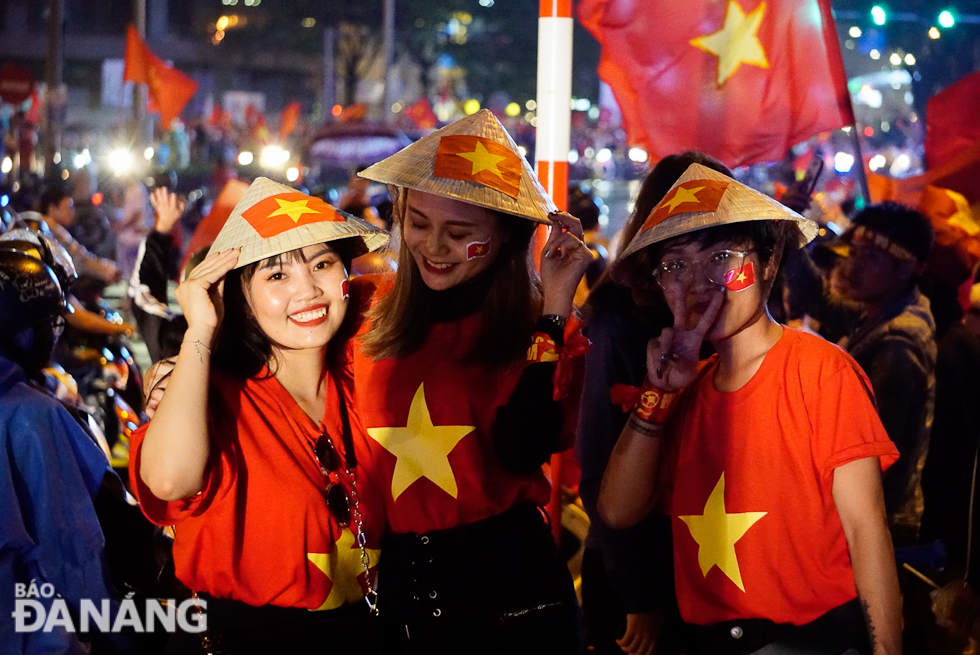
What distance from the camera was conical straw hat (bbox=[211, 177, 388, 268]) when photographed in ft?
8.40

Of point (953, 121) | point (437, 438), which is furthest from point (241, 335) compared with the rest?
point (953, 121)

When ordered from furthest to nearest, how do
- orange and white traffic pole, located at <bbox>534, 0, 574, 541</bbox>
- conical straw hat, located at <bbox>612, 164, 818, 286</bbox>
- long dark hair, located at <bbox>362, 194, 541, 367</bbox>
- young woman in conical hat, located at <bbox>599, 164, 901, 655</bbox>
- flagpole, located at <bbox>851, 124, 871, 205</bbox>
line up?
1. flagpole, located at <bbox>851, 124, 871, 205</bbox>
2. orange and white traffic pole, located at <bbox>534, 0, 574, 541</bbox>
3. long dark hair, located at <bbox>362, 194, 541, 367</bbox>
4. conical straw hat, located at <bbox>612, 164, 818, 286</bbox>
5. young woman in conical hat, located at <bbox>599, 164, 901, 655</bbox>

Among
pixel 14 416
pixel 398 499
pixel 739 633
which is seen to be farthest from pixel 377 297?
pixel 739 633

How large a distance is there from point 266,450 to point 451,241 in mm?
786

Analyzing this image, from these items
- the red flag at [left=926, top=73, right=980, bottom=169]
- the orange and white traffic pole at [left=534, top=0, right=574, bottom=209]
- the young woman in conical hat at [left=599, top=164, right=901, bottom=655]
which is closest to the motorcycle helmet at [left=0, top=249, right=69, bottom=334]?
the orange and white traffic pole at [left=534, top=0, right=574, bottom=209]

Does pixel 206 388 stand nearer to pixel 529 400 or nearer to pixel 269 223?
pixel 269 223

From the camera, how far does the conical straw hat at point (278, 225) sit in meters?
2.56

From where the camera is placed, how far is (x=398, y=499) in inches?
104

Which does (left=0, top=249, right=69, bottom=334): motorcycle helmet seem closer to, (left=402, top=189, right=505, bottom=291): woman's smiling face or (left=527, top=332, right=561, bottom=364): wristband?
(left=402, top=189, right=505, bottom=291): woman's smiling face

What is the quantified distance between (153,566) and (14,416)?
745 millimetres

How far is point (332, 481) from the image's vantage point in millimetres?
2549

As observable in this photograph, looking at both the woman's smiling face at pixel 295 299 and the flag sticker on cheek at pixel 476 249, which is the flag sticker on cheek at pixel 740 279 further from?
the woman's smiling face at pixel 295 299

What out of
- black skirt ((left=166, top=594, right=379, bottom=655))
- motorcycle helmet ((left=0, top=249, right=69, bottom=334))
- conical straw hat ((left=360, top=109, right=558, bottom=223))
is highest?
conical straw hat ((left=360, top=109, right=558, bottom=223))

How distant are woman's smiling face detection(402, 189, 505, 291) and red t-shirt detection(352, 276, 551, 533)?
0.65ft
